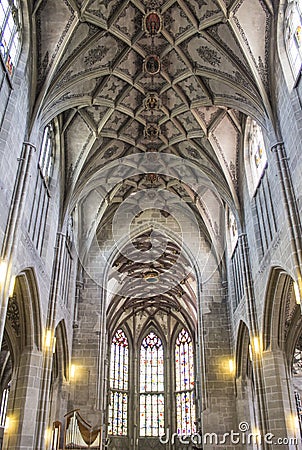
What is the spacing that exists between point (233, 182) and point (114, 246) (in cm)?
814

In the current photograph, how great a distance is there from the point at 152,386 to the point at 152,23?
2890 cm

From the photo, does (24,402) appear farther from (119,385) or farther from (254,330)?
(119,385)

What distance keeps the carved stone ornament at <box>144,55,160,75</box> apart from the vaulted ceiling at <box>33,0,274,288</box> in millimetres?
41

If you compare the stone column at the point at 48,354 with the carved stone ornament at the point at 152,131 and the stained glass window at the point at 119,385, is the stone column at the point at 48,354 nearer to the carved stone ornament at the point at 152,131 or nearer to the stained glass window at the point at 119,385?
the carved stone ornament at the point at 152,131

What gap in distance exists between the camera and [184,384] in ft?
117

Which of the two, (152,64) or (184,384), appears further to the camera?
(184,384)

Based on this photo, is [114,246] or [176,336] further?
[176,336]

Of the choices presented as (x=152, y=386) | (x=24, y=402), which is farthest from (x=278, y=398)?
(x=152, y=386)

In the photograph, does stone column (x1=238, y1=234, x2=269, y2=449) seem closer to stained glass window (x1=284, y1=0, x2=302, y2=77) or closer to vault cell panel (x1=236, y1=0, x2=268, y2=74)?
vault cell panel (x1=236, y1=0, x2=268, y2=74)

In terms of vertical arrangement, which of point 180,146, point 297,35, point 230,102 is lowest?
point 297,35

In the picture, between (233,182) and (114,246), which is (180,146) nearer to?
(233,182)

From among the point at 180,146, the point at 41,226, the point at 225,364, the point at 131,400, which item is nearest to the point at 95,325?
the point at 225,364

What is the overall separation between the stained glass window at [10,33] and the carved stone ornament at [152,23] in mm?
4356

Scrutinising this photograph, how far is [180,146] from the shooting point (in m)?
21.2
